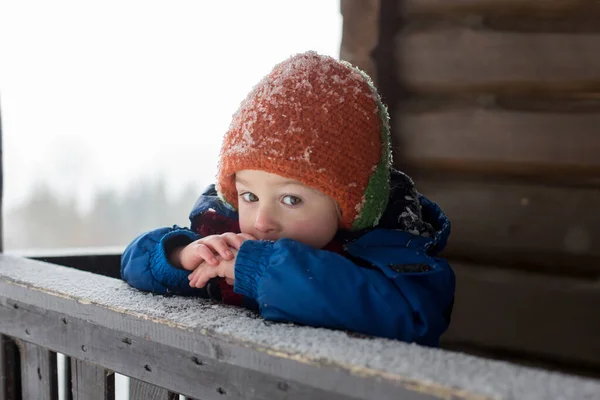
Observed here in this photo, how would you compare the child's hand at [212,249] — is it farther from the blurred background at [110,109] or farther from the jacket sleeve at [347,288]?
the blurred background at [110,109]

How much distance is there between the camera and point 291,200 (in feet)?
4.06

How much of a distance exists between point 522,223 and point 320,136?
125 centimetres

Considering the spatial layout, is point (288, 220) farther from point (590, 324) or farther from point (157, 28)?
point (157, 28)

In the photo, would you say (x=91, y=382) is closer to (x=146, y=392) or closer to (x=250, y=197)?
(x=146, y=392)

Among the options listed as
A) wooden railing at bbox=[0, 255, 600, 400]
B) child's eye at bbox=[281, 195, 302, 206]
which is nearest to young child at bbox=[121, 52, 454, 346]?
child's eye at bbox=[281, 195, 302, 206]

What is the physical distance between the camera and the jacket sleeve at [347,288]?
1009mm

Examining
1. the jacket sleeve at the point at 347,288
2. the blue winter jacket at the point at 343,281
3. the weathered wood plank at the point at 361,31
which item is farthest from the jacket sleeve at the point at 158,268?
the weathered wood plank at the point at 361,31

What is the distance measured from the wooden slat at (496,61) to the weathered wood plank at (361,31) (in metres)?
0.11

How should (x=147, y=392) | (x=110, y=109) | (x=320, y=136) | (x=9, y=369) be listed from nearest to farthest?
(x=147, y=392) < (x=320, y=136) < (x=9, y=369) < (x=110, y=109)

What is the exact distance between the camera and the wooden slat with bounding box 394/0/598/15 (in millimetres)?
2051

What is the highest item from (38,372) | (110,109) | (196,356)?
(196,356)

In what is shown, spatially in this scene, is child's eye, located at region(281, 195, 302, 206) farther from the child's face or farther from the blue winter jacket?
the blue winter jacket

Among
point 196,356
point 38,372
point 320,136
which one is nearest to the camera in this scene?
point 196,356

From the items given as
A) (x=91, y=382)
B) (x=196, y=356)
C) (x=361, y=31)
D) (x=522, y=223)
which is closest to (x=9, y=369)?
(x=91, y=382)
